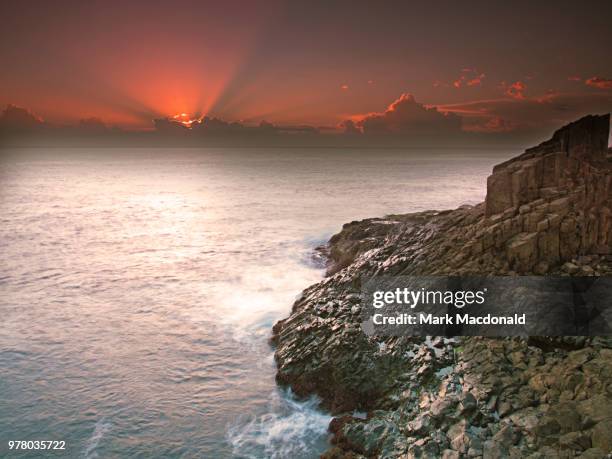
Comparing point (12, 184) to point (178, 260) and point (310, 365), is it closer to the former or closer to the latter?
point (178, 260)

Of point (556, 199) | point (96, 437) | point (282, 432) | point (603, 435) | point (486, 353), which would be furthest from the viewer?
point (556, 199)

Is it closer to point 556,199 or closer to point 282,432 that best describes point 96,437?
point 282,432

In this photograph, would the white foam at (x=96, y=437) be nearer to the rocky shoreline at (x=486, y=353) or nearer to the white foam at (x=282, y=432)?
the white foam at (x=282, y=432)

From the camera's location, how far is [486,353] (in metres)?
15.1

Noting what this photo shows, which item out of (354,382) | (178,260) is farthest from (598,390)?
(178,260)

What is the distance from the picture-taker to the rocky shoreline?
12.3 meters

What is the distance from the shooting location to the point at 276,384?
60.0 feet

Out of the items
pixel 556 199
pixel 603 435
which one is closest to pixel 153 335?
Answer: pixel 603 435

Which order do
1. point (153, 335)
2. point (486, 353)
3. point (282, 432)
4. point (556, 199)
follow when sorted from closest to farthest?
point (486, 353)
point (282, 432)
point (556, 199)
point (153, 335)

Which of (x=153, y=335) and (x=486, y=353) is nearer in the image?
(x=486, y=353)

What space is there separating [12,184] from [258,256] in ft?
289

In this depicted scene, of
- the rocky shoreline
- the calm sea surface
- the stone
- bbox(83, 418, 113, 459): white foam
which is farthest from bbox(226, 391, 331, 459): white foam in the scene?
the stone

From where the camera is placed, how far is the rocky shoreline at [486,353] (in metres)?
12.3

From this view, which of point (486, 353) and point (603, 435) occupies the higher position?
point (486, 353)
